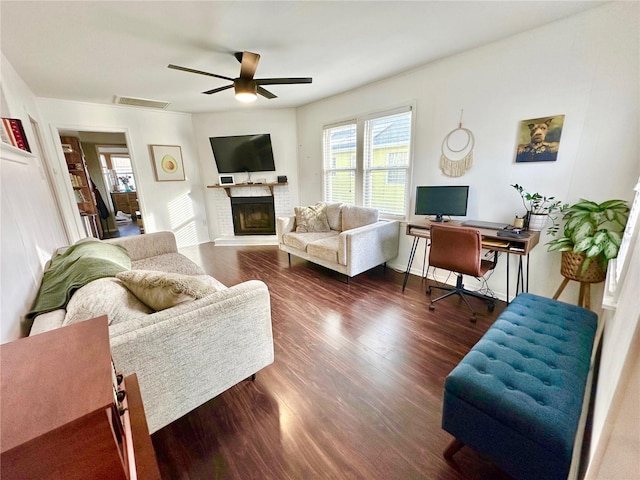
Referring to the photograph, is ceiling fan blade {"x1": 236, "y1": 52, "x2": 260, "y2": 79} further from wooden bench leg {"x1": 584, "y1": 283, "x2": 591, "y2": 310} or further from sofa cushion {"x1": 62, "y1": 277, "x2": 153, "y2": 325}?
wooden bench leg {"x1": 584, "y1": 283, "x2": 591, "y2": 310}

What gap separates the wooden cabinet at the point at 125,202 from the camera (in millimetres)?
7562

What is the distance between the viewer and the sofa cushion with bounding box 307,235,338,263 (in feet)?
9.66

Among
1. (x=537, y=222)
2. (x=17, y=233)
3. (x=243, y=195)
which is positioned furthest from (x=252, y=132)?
(x=537, y=222)

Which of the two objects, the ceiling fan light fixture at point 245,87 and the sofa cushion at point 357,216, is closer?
the ceiling fan light fixture at point 245,87

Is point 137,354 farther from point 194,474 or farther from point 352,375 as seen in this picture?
point 352,375

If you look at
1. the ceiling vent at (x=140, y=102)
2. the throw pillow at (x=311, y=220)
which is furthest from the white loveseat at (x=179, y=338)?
the ceiling vent at (x=140, y=102)

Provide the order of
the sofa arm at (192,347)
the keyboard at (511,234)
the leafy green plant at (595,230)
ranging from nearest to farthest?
the sofa arm at (192,347)
the leafy green plant at (595,230)
the keyboard at (511,234)

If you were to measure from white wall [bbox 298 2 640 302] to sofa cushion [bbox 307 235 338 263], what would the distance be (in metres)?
1.09

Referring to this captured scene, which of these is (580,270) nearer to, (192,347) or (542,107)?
(542,107)

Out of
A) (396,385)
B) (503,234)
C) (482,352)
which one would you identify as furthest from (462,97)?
(396,385)

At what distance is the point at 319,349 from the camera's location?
6.18 feet

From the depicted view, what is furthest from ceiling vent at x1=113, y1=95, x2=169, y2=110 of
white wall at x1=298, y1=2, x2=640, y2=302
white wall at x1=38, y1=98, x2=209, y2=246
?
white wall at x1=298, y1=2, x2=640, y2=302

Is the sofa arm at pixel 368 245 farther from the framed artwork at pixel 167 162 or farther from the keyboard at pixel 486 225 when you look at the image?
the framed artwork at pixel 167 162

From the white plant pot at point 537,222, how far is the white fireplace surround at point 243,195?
367 cm
